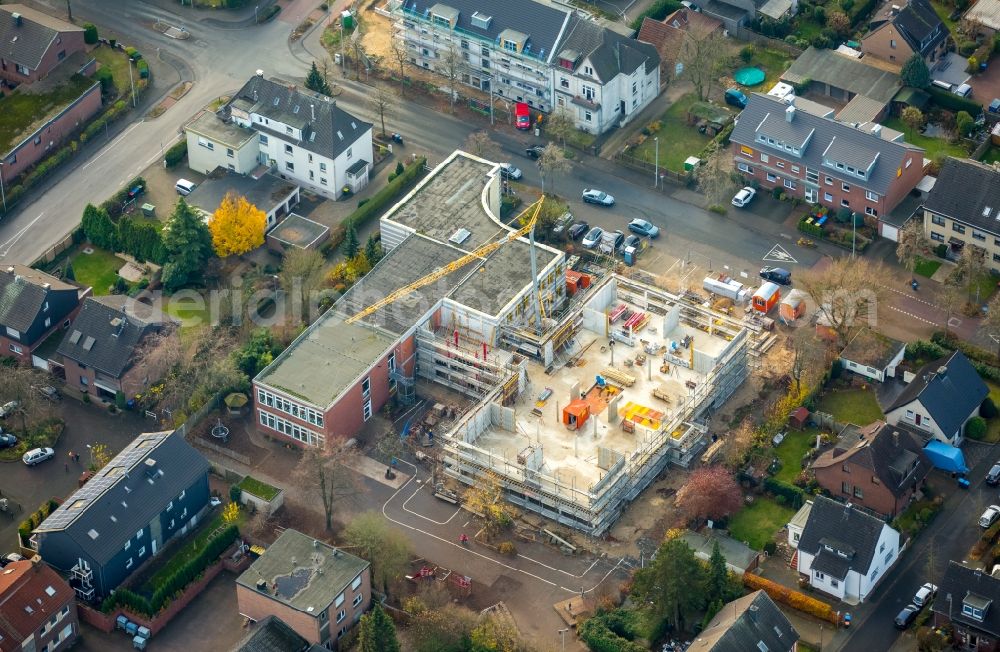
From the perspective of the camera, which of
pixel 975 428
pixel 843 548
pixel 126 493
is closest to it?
pixel 843 548

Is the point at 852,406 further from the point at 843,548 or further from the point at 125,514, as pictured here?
the point at 125,514

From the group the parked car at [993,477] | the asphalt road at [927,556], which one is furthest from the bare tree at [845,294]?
the parked car at [993,477]

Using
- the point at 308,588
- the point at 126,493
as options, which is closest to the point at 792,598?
the point at 308,588

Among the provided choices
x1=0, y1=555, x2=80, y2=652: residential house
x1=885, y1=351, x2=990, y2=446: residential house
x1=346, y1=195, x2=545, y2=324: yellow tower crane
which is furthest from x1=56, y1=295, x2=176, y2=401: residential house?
x1=885, y1=351, x2=990, y2=446: residential house

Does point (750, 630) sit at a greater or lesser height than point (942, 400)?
lesser

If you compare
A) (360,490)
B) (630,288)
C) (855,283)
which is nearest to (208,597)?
(360,490)
